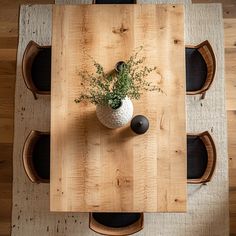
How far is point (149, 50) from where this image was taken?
A: 2.41m

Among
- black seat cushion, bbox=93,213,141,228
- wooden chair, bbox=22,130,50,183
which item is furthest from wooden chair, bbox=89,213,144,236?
wooden chair, bbox=22,130,50,183

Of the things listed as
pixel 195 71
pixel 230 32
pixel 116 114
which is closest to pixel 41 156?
pixel 116 114

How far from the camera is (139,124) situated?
7.36ft

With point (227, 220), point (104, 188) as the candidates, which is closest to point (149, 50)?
point (104, 188)

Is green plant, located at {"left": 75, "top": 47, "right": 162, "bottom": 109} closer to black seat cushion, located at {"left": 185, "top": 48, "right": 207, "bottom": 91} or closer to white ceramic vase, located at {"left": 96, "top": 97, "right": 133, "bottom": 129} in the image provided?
white ceramic vase, located at {"left": 96, "top": 97, "right": 133, "bottom": 129}

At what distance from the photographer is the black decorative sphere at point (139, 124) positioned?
2.25 meters

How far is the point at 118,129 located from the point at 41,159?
66 cm

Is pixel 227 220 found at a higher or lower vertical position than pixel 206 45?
lower

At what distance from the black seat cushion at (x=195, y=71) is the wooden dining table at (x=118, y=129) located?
1.13 ft

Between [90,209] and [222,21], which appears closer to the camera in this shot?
[90,209]

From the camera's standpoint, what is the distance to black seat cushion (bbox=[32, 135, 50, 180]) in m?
2.68

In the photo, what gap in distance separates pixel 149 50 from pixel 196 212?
137 centimetres

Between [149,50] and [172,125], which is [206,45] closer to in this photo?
[149,50]

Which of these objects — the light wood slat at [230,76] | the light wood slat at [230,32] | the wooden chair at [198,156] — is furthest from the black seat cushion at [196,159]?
the light wood slat at [230,32]
